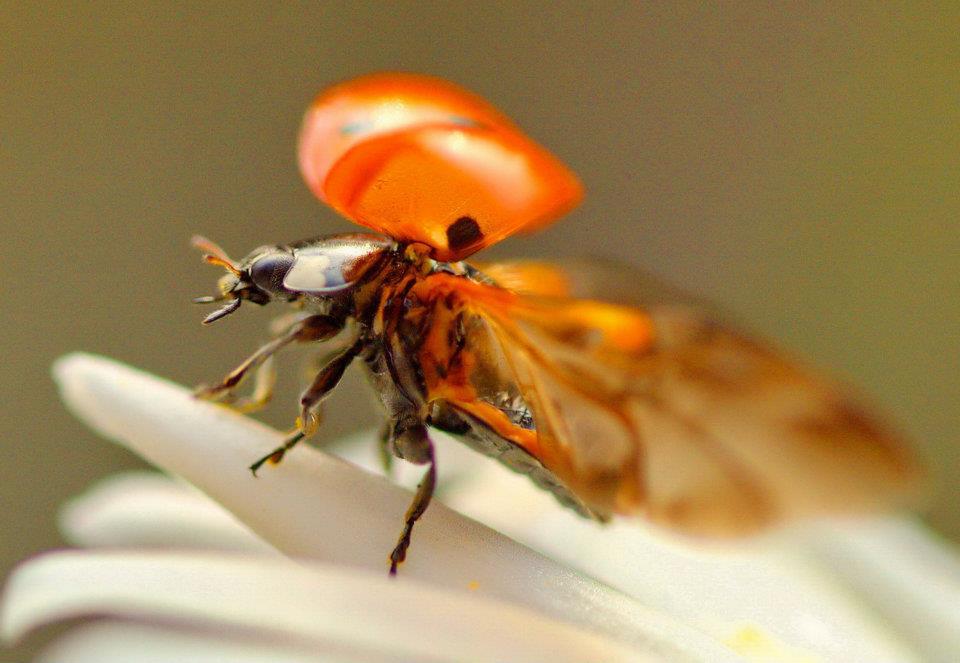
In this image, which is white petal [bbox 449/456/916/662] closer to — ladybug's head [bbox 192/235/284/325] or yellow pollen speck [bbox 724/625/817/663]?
yellow pollen speck [bbox 724/625/817/663]

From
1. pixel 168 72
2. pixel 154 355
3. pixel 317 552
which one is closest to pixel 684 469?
pixel 317 552

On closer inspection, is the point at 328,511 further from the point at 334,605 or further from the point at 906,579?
the point at 906,579

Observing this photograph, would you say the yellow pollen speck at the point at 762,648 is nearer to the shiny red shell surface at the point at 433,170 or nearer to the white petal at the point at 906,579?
the white petal at the point at 906,579

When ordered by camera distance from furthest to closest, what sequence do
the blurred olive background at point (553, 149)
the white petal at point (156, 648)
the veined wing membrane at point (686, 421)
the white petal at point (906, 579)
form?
the blurred olive background at point (553, 149)
the white petal at point (906, 579)
the white petal at point (156, 648)
the veined wing membrane at point (686, 421)

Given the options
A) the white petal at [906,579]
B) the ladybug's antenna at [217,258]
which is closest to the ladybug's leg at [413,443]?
the ladybug's antenna at [217,258]

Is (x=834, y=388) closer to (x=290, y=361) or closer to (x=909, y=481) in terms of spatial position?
(x=909, y=481)

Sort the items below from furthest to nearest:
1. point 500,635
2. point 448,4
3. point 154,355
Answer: point 448,4
point 154,355
point 500,635
